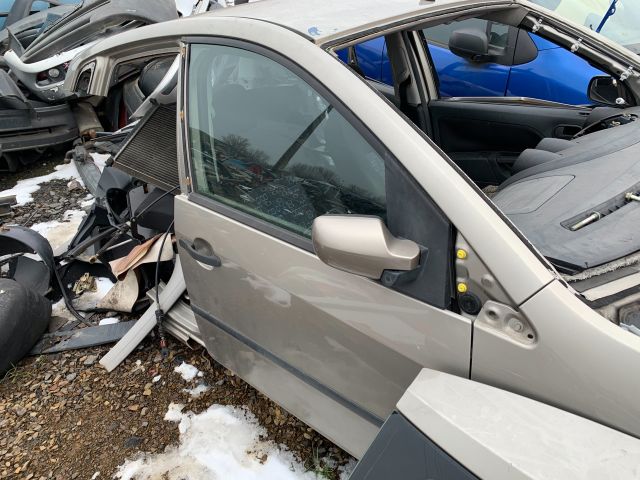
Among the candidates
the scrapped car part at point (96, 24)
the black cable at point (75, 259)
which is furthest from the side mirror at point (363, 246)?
the scrapped car part at point (96, 24)

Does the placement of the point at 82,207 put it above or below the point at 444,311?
below

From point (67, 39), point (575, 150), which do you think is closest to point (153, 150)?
point (575, 150)

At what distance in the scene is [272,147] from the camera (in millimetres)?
1729

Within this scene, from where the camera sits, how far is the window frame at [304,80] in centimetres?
141

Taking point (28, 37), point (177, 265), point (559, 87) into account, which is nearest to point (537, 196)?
point (177, 265)

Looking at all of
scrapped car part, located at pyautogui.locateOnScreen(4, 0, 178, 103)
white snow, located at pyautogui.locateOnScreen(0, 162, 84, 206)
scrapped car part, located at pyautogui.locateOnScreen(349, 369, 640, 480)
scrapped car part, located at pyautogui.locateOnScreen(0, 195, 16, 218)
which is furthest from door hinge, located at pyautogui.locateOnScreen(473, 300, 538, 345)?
scrapped car part, located at pyautogui.locateOnScreen(4, 0, 178, 103)

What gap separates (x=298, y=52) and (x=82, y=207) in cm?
379

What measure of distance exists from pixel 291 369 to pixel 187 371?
1079 millimetres

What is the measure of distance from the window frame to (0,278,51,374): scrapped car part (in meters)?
1.40

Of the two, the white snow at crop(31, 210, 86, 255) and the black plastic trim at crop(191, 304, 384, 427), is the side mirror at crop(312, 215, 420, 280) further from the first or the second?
the white snow at crop(31, 210, 86, 255)

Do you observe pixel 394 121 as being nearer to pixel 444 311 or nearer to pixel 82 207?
pixel 444 311

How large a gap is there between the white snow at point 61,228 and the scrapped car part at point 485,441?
3397 mm

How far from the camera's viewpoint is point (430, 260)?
1.30m

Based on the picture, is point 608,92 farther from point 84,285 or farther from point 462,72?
point 84,285
